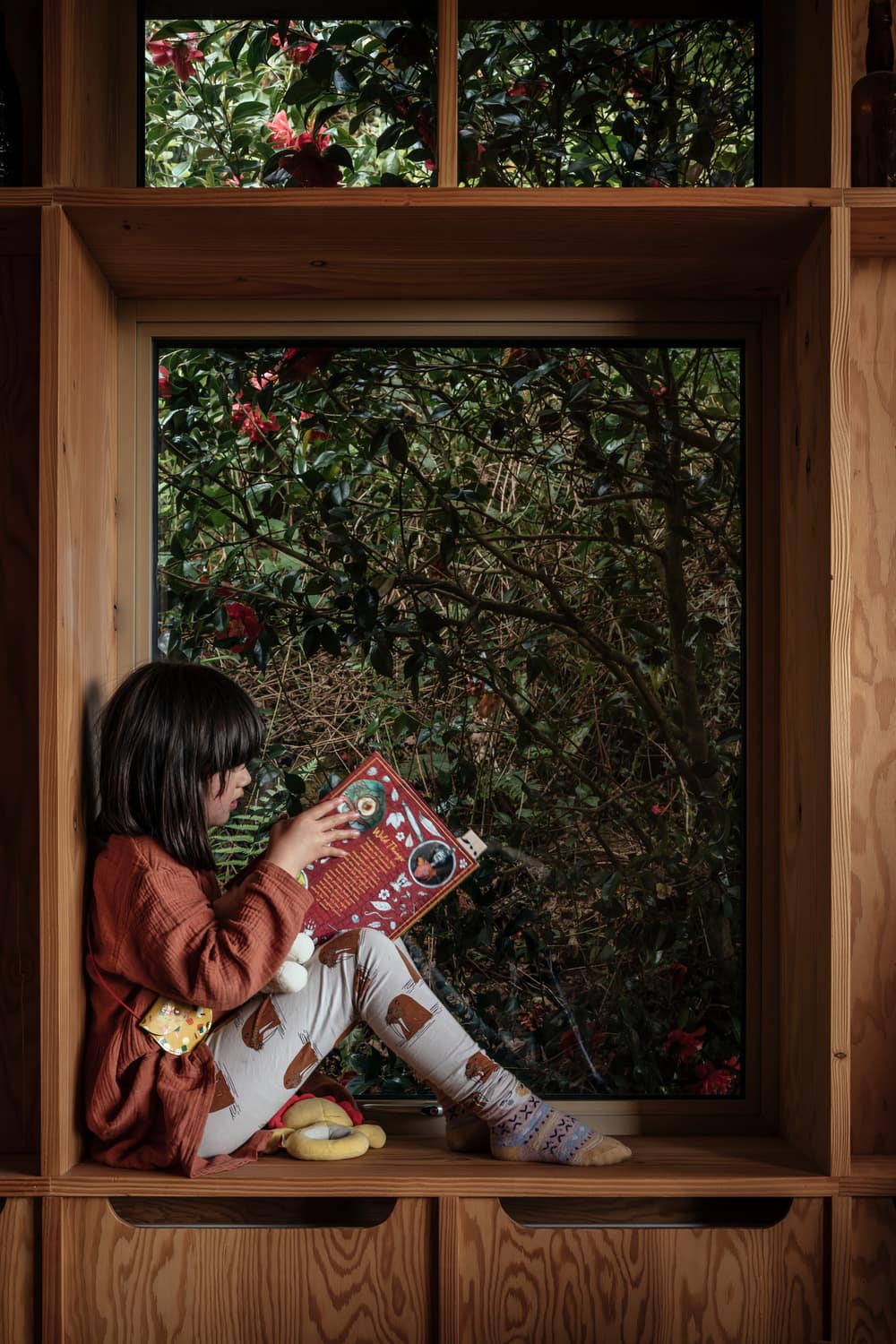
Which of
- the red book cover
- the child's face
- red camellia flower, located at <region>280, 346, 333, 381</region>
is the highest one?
red camellia flower, located at <region>280, 346, 333, 381</region>

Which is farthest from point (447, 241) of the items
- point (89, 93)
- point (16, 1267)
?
point (16, 1267)

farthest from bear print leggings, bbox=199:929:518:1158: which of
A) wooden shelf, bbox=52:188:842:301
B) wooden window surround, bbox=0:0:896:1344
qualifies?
wooden shelf, bbox=52:188:842:301

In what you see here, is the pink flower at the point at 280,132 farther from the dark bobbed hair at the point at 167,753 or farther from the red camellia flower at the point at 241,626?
the dark bobbed hair at the point at 167,753

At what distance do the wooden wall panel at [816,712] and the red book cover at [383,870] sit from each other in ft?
1.65

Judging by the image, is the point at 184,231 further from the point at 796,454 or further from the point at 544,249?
the point at 796,454

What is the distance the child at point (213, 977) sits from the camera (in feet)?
5.29

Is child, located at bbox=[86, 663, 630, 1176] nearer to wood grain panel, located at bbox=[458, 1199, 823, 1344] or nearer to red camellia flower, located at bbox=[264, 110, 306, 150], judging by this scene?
wood grain panel, located at bbox=[458, 1199, 823, 1344]

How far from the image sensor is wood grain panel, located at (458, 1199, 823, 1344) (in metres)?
1.60

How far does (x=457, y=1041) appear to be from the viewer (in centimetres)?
170

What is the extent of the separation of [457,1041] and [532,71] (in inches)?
57.7

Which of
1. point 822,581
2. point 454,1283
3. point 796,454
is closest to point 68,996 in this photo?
point 454,1283

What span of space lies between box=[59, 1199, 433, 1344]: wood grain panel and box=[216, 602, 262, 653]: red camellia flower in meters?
0.83

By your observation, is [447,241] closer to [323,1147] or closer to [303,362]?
[303,362]

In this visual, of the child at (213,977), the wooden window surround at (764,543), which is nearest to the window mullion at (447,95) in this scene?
the wooden window surround at (764,543)
